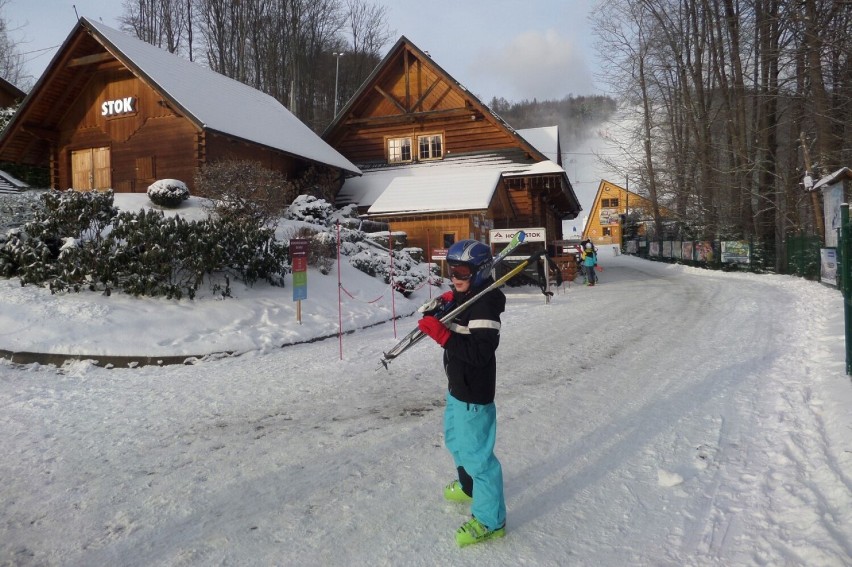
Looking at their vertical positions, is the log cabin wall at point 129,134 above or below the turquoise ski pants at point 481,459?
above

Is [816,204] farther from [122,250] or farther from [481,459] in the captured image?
[122,250]

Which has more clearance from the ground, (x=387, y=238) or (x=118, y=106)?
(x=118, y=106)

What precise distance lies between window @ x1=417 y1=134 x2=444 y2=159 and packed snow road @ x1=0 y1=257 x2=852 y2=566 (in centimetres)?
1928

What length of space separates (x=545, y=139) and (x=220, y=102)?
17.4 meters

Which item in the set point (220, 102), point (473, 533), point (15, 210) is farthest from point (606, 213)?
point (473, 533)

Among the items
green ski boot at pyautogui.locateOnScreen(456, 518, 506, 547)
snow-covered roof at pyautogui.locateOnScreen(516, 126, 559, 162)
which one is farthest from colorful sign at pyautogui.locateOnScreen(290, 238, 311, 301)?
snow-covered roof at pyautogui.locateOnScreen(516, 126, 559, 162)

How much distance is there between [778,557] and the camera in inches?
114

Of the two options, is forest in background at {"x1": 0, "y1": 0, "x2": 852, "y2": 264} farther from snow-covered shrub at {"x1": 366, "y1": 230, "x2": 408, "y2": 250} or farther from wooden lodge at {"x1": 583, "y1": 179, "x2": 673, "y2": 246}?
wooden lodge at {"x1": 583, "y1": 179, "x2": 673, "y2": 246}

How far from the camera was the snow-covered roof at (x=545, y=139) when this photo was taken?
2875 centimetres

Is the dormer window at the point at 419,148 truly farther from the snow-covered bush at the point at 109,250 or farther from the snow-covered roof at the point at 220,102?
the snow-covered bush at the point at 109,250

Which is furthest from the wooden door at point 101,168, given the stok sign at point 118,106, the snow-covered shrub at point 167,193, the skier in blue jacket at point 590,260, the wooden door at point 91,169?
the skier in blue jacket at point 590,260

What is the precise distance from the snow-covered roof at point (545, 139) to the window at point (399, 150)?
6467 mm

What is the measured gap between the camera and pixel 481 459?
3.11 meters

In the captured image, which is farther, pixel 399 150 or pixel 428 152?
pixel 399 150
